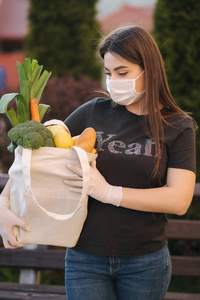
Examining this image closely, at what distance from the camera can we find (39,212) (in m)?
1.64

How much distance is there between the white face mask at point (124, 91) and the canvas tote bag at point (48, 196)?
315mm

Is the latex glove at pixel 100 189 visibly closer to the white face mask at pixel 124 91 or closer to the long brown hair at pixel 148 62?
the long brown hair at pixel 148 62

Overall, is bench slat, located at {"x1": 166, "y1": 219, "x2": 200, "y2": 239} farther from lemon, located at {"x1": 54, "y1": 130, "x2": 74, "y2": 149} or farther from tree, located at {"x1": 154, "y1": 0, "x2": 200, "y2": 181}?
lemon, located at {"x1": 54, "y1": 130, "x2": 74, "y2": 149}

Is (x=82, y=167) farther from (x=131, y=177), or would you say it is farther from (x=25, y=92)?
(x=25, y=92)

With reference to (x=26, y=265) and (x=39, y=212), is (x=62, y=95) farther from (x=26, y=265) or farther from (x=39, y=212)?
(x=39, y=212)

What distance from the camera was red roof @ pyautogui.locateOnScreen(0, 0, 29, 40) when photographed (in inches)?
798

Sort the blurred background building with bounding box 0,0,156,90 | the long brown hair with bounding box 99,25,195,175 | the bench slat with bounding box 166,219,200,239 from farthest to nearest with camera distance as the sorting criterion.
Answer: the blurred background building with bounding box 0,0,156,90
the bench slat with bounding box 166,219,200,239
the long brown hair with bounding box 99,25,195,175

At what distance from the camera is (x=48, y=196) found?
63.7 inches

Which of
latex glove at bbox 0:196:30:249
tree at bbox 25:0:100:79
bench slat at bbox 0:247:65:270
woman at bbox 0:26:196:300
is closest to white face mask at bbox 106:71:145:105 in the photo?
woman at bbox 0:26:196:300

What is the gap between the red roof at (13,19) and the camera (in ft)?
66.5

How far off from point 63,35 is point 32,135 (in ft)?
20.1

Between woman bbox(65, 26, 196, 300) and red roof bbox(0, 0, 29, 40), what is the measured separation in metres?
18.9

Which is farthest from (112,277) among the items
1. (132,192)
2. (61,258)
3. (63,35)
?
(63,35)

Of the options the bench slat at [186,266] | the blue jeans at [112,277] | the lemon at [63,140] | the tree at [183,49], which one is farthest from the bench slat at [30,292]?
the tree at [183,49]
